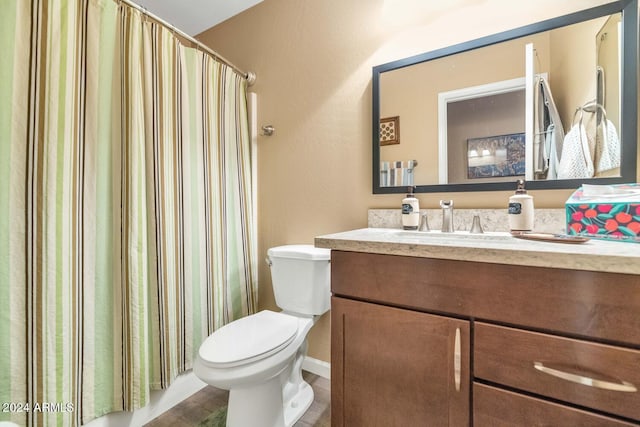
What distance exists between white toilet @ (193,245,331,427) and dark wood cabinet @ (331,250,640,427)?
30 centimetres

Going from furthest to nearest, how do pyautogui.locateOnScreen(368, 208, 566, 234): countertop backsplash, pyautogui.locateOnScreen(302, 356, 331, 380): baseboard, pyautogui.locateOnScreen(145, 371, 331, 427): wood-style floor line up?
pyautogui.locateOnScreen(302, 356, 331, 380): baseboard
pyautogui.locateOnScreen(145, 371, 331, 427): wood-style floor
pyautogui.locateOnScreen(368, 208, 566, 234): countertop backsplash

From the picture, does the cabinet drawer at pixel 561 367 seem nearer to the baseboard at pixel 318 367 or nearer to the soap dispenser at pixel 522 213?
the soap dispenser at pixel 522 213

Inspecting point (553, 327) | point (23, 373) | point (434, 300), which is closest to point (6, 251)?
point (23, 373)

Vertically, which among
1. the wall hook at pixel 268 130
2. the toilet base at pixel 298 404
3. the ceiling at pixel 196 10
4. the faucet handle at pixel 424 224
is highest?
the ceiling at pixel 196 10

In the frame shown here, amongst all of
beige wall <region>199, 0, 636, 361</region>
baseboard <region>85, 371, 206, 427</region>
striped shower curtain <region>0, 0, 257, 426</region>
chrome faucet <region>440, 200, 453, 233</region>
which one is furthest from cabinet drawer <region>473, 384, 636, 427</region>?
baseboard <region>85, 371, 206, 427</region>

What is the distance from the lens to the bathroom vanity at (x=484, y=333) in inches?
22.5

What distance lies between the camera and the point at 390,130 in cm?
138

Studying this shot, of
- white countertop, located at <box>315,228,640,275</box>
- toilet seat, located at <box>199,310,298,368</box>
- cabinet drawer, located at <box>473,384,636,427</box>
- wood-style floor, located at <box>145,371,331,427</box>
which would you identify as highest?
white countertop, located at <box>315,228,640,275</box>

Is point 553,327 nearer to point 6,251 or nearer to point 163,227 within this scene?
point 163,227

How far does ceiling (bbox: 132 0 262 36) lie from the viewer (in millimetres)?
1790

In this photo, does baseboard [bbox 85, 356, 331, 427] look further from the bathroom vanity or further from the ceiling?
the ceiling

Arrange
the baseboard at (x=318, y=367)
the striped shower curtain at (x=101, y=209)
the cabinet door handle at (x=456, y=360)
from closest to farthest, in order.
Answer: the cabinet door handle at (x=456, y=360) → the striped shower curtain at (x=101, y=209) → the baseboard at (x=318, y=367)

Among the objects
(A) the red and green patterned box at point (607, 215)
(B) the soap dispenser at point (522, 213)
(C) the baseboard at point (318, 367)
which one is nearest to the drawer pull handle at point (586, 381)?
(A) the red and green patterned box at point (607, 215)

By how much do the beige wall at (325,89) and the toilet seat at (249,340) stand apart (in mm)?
436
